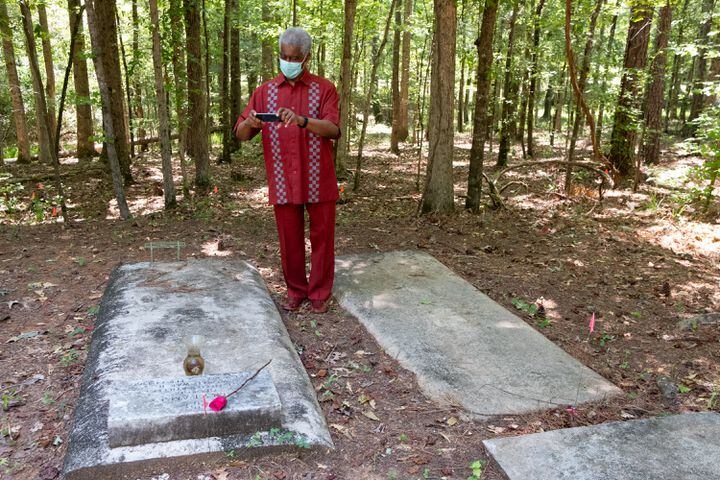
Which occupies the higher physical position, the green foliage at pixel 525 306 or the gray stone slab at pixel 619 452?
the gray stone slab at pixel 619 452

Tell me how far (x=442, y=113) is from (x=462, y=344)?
416 cm

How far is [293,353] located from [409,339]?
88cm

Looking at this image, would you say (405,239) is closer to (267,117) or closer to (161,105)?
(267,117)

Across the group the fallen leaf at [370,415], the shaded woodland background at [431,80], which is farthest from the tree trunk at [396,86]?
the fallen leaf at [370,415]

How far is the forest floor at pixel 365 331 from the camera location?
9.41ft

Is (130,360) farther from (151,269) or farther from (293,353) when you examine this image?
(151,269)

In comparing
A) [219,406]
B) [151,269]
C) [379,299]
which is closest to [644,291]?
[379,299]

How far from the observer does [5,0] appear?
26.9 ft

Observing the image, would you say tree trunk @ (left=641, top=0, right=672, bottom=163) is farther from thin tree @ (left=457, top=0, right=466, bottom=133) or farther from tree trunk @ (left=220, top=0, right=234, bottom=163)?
tree trunk @ (left=220, top=0, right=234, bottom=163)

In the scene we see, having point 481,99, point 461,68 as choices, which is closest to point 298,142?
point 481,99

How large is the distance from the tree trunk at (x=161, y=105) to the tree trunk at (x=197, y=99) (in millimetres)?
1441

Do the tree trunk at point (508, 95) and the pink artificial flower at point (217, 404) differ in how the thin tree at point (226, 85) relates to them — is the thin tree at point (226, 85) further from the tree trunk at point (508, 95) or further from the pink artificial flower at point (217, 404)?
the pink artificial flower at point (217, 404)

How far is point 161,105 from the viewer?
7340 millimetres

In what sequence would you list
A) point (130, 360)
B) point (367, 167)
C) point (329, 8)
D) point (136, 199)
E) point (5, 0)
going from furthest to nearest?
1. point (367, 167)
2. point (329, 8)
3. point (136, 199)
4. point (5, 0)
5. point (130, 360)
